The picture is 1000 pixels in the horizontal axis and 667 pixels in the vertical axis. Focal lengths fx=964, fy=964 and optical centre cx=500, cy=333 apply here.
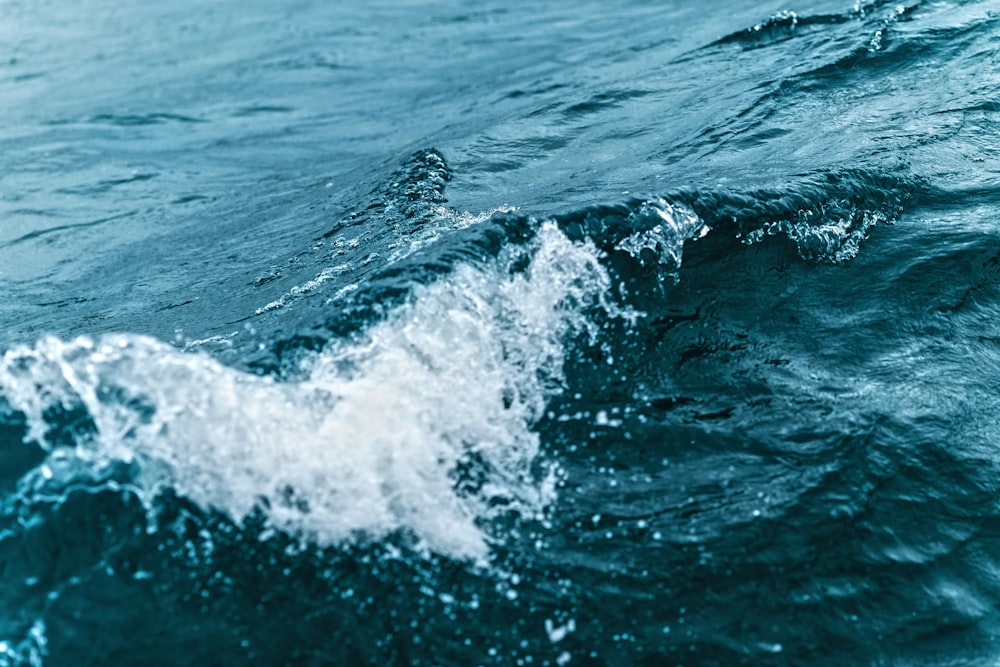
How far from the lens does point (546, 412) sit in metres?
4.67

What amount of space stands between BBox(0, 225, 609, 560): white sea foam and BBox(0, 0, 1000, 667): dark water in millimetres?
14

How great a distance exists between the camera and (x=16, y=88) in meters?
14.7

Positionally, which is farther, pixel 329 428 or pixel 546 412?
pixel 546 412

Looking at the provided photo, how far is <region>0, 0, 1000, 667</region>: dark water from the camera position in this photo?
3775mm

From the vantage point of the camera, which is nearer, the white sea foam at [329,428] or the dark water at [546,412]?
the dark water at [546,412]

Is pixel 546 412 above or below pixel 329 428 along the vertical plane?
below

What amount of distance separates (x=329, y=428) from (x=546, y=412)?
1058 millimetres

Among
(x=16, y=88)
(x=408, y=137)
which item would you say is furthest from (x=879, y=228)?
(x=16, y=88)

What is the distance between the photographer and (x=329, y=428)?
428 centimetres

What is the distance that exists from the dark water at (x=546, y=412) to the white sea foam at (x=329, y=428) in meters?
0.01

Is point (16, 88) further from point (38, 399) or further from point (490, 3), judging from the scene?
point (38, 399)

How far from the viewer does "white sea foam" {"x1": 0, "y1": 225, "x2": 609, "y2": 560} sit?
162 inches

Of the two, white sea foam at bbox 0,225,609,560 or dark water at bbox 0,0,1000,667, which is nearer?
dark water at bbox 0,0,1000,667

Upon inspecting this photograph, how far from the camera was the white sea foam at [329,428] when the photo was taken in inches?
162
